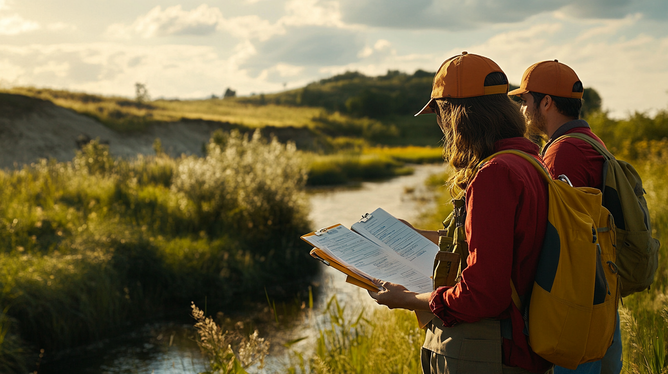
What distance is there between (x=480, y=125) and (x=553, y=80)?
1.00 meters

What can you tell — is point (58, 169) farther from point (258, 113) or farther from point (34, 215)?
point (258, 113)

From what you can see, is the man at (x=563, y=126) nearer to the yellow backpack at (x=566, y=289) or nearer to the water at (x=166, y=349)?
the yellow backpack at (x=566, y=289)

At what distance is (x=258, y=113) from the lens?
48250 mm

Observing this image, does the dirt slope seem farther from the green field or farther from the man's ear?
the man's ear

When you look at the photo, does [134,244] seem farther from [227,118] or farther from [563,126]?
[227,118]

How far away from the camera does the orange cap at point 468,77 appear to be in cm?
155

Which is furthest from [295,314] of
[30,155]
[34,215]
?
[30,155]

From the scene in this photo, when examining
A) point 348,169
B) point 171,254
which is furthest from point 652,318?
point 348,169

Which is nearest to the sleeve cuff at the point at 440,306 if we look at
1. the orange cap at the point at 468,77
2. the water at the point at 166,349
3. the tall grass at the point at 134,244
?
the orange cap at the point at 468,77

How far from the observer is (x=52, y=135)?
A: 2069 cm

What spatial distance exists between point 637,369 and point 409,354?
4.56 ft

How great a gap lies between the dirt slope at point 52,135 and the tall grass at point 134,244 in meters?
9.11

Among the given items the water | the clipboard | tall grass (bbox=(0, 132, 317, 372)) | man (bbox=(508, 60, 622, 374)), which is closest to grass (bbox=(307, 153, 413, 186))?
tall grass (bbox=(0, 132, 317, 372))

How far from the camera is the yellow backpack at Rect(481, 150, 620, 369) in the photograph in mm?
1401
